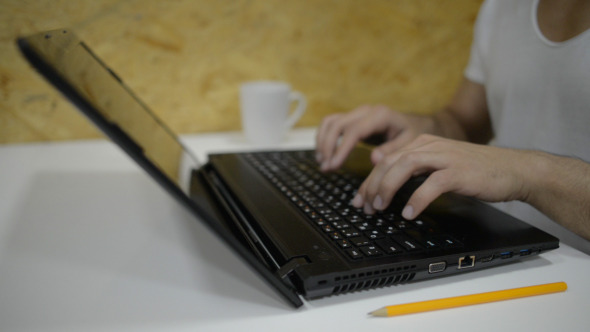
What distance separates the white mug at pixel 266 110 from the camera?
892 millimetres

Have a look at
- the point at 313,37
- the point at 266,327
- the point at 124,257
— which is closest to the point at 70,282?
the point at 124,257

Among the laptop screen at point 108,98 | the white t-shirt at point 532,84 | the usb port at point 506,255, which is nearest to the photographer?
the laptop screen at point 108,98

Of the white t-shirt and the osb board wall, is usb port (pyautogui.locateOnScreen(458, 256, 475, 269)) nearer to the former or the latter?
the white t-shirt

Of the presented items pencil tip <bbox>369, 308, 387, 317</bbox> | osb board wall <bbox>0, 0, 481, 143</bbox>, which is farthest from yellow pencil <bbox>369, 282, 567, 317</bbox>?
osb board wall <bbox>0, 0, 481, 143</bbox>

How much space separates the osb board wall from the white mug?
125 millimetres

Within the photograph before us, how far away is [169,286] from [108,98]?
7.6 inches

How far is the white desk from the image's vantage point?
0.35 metres

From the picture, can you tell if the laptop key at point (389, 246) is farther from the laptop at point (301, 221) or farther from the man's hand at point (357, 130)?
the man's hand at point (357, 130)

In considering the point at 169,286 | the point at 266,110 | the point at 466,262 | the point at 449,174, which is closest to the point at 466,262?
the point at 466,262

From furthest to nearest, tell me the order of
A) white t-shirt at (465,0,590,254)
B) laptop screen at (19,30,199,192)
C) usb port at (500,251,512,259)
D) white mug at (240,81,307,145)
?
1. white mug at (240,81,307,145)
2. white t-shirt at (465,0,590,254)
3. usb port at (500,251,512,259)
4. laptop screen at (19,30,199,192)

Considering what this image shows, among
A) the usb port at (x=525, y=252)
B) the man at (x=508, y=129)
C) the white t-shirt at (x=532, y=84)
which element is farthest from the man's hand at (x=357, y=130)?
the usb port at (x=525, y=252)

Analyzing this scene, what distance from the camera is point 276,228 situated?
0.45 meters

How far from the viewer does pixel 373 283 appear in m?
0.38

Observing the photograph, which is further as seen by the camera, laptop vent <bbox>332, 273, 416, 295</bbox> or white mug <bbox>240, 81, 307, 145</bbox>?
white mug <bbox>240, 81, 307, 145</bbox>
